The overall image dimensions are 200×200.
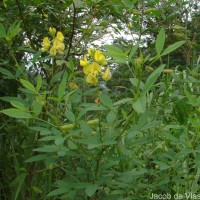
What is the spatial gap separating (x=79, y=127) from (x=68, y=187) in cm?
15

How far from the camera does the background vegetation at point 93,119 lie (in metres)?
0.93

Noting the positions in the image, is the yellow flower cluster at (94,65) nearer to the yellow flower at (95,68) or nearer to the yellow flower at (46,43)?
the yellow flower at (95,68)

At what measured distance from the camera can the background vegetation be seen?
0.93m

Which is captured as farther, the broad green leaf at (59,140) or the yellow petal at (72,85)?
the yellow petal at (72,85)

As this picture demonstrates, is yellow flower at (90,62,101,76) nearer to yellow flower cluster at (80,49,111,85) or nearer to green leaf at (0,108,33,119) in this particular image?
yellow flower cluster at (80,49,111,85)

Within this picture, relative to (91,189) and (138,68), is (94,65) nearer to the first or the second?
(138,68)

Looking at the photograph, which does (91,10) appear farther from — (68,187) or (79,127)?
(68,187)

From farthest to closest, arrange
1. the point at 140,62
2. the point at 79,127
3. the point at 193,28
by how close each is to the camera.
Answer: the point at 193,28 → the point at 79,127 → the point at 140,62

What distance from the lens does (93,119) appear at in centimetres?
150

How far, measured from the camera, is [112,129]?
0.96 meters

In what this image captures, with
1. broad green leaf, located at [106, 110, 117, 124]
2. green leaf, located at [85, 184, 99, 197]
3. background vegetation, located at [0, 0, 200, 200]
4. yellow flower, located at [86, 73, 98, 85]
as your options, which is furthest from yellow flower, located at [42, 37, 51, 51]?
green leaf, located at [85, 184, 99, 197]

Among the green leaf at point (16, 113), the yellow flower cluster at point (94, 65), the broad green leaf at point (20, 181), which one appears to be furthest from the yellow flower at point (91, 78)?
the broad green leaf at point (20, 181)

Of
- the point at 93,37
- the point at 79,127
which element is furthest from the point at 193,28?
the point at 79,127

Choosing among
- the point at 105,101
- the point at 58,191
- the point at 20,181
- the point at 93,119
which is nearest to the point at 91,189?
the point at 58,191
